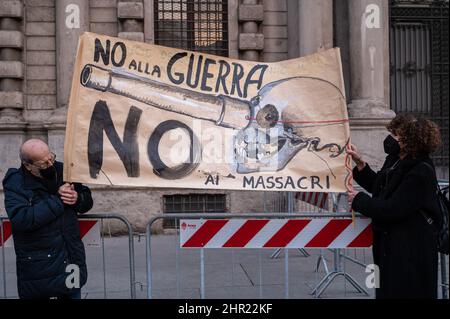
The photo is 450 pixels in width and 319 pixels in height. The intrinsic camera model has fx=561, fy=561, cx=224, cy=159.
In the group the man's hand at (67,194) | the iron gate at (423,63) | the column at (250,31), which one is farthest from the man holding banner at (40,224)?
the iron gate at (423,63)

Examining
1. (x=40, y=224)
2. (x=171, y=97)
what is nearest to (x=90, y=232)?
(x=40, y=224)

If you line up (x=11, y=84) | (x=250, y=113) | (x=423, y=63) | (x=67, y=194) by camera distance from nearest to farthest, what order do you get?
(x=67, y=194) < (x=250, y=113) < (x=11, y=84) < (x=423, y=63)

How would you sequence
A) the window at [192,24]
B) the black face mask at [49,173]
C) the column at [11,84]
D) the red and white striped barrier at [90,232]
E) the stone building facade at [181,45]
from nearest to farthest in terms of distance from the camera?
the black face mask at [49,173], the red and white striped barrier at [90,232], the column at [11,84], the stone building facade at [181,45], the window at [192,24]

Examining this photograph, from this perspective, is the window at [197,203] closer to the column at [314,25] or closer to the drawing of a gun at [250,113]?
the column at [314,25]

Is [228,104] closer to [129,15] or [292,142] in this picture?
[292,142]

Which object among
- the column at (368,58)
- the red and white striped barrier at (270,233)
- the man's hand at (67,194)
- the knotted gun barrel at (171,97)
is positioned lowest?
the red and white striped barrier at (270,233)

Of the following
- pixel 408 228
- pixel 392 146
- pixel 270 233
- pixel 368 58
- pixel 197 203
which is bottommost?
pixel 197 203

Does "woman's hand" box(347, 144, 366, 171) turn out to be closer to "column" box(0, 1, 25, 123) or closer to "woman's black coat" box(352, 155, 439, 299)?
"woman's black coat" box(352, 155, 439, 299)

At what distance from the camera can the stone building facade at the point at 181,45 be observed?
10.2 meters

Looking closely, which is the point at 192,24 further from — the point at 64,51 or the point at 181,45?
the point at 64,51

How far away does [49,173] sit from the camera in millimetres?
4168

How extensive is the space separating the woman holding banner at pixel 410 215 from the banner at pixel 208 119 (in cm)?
60

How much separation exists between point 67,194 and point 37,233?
35 centimetres

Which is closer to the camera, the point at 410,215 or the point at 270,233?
the point at 410,215
